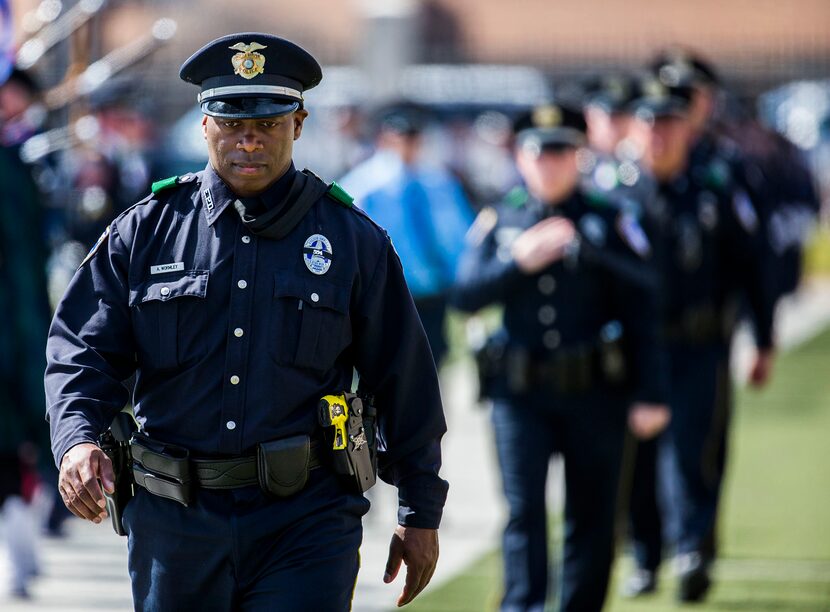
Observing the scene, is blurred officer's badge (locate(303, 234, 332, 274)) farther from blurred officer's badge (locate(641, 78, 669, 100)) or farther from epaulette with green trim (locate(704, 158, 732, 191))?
epaulette with green trim (locate(704, 158, 732, 191))

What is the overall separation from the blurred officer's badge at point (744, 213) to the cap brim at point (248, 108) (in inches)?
183

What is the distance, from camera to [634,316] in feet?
22.5

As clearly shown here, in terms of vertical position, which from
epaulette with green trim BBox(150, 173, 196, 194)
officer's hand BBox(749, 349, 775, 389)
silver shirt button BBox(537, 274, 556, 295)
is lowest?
officer's hand BBox(749, 349, 775, 389)

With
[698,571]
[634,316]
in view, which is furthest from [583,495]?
[698,571]

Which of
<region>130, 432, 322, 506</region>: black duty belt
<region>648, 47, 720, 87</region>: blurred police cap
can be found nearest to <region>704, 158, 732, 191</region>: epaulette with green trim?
<region>648, 47, 720, 87</region>: blurred police cap

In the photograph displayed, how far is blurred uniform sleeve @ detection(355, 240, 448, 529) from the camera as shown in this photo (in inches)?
174

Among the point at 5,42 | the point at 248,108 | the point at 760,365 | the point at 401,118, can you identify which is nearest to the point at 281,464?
the point at 248,108

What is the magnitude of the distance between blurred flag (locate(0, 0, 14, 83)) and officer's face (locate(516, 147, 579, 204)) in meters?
2.51

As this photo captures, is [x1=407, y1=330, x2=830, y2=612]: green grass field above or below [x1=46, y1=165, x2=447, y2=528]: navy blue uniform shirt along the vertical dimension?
below

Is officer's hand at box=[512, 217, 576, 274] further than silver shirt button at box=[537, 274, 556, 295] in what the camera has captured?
No

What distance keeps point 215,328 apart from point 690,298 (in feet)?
15.3

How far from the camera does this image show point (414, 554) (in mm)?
4371

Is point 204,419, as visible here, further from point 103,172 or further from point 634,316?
point 103,172

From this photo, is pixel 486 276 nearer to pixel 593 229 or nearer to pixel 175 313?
pixel 593 229
